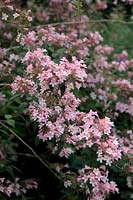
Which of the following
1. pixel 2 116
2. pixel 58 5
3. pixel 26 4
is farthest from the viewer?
pixel 26 4

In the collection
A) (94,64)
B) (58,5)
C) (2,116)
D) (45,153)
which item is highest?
(58,5)

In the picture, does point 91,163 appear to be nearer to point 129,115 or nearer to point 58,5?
point 129,115

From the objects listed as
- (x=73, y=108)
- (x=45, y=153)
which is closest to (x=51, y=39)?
(x=45, y=153)

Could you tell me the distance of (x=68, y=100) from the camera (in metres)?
2.30

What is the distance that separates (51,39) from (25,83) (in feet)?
2.63

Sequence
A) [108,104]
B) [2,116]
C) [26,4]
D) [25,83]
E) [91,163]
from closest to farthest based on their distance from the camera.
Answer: [25,83] < [91,163] < [2,116] < [108,104] < [26,4]

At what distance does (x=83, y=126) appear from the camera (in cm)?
231

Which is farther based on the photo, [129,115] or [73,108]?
[129,115]

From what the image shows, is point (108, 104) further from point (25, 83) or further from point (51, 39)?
point (25, 83)

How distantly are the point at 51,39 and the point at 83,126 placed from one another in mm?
928

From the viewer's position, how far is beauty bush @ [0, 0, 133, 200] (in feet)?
7.44

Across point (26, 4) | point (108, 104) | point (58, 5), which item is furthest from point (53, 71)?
point (26, 4)

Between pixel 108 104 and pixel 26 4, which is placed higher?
pixel 26 4

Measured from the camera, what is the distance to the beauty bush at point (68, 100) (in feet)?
7.44
